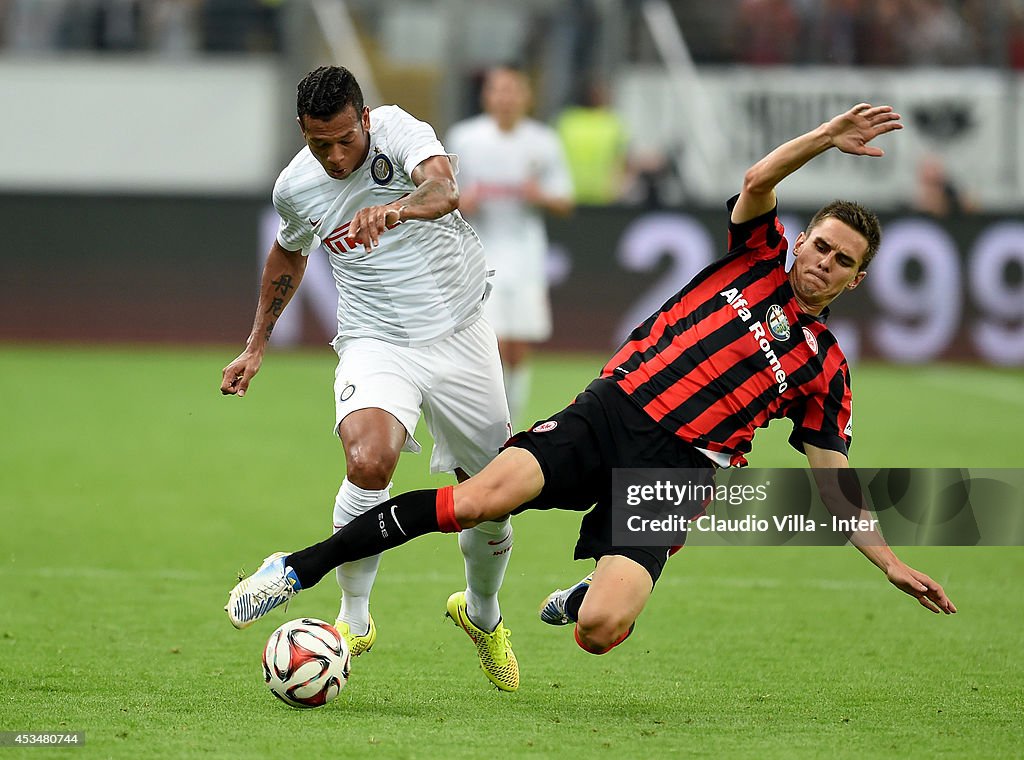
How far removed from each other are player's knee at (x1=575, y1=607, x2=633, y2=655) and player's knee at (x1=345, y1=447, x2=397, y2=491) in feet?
2.76

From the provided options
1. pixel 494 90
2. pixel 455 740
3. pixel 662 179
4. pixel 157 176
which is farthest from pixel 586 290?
pixel 455 740

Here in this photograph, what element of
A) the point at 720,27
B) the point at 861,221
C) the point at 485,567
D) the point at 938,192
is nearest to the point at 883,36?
the point at 720,27

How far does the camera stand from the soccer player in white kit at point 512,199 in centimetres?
1120

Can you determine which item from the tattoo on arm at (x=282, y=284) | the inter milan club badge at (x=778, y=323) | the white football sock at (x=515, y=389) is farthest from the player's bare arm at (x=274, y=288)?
the white football sock at (x=515, y=389)

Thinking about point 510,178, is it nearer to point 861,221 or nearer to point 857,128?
point 861,221

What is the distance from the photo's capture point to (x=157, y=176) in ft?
62.2

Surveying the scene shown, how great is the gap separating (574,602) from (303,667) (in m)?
1.11

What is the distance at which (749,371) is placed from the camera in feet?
17.3

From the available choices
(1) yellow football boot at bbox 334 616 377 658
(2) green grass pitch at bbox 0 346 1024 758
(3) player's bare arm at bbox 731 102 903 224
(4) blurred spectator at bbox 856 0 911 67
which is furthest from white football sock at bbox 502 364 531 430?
(4) blurred spectator at bbox 856 0 911 67

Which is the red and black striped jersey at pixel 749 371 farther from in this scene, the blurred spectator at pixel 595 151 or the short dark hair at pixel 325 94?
the blurred spectator at pixel 595 151

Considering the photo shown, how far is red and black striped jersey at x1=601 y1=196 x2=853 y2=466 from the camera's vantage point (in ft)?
17.3

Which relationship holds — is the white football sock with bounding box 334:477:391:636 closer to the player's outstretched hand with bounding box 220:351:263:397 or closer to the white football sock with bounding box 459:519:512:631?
the white football sock with bounding box 459:519:512:631

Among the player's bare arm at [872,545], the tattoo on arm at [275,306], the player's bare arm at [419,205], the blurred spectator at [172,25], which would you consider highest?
the player's bare arm at [419,205]

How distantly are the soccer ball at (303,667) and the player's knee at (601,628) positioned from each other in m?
0.79
